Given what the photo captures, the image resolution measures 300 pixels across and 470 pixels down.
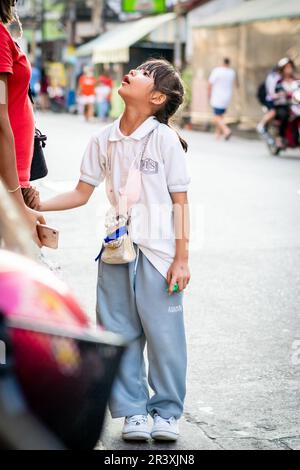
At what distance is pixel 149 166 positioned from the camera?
3590mm

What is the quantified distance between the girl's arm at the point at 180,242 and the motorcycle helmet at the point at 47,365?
155cm

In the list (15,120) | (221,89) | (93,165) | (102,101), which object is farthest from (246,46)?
(15,120)

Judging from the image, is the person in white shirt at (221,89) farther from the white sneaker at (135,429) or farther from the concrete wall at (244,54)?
the white sneaker at (135,429)

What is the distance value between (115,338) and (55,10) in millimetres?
50947

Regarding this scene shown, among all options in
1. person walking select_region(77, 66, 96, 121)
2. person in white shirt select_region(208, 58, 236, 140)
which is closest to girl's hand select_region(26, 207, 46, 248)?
person in white shirt select_region(208, 58, 236, 140)

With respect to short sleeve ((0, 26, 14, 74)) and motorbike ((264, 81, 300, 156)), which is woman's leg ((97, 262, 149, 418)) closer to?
short sleeve ((0, 26, 14, 74))

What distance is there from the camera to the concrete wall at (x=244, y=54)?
2227 cm

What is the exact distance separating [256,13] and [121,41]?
1110cm

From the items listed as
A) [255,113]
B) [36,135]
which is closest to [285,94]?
[255,113]

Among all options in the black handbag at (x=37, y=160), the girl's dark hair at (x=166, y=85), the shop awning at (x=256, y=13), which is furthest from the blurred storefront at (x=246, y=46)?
the girl's dark hair at (x=166, y=85)

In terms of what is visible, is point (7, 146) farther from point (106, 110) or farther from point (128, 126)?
point (106, 110)

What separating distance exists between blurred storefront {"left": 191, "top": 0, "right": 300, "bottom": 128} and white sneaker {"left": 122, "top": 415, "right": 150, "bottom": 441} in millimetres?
18573

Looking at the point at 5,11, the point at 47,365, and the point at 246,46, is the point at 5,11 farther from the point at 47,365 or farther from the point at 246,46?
the point at 246,46

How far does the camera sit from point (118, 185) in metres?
3.70
